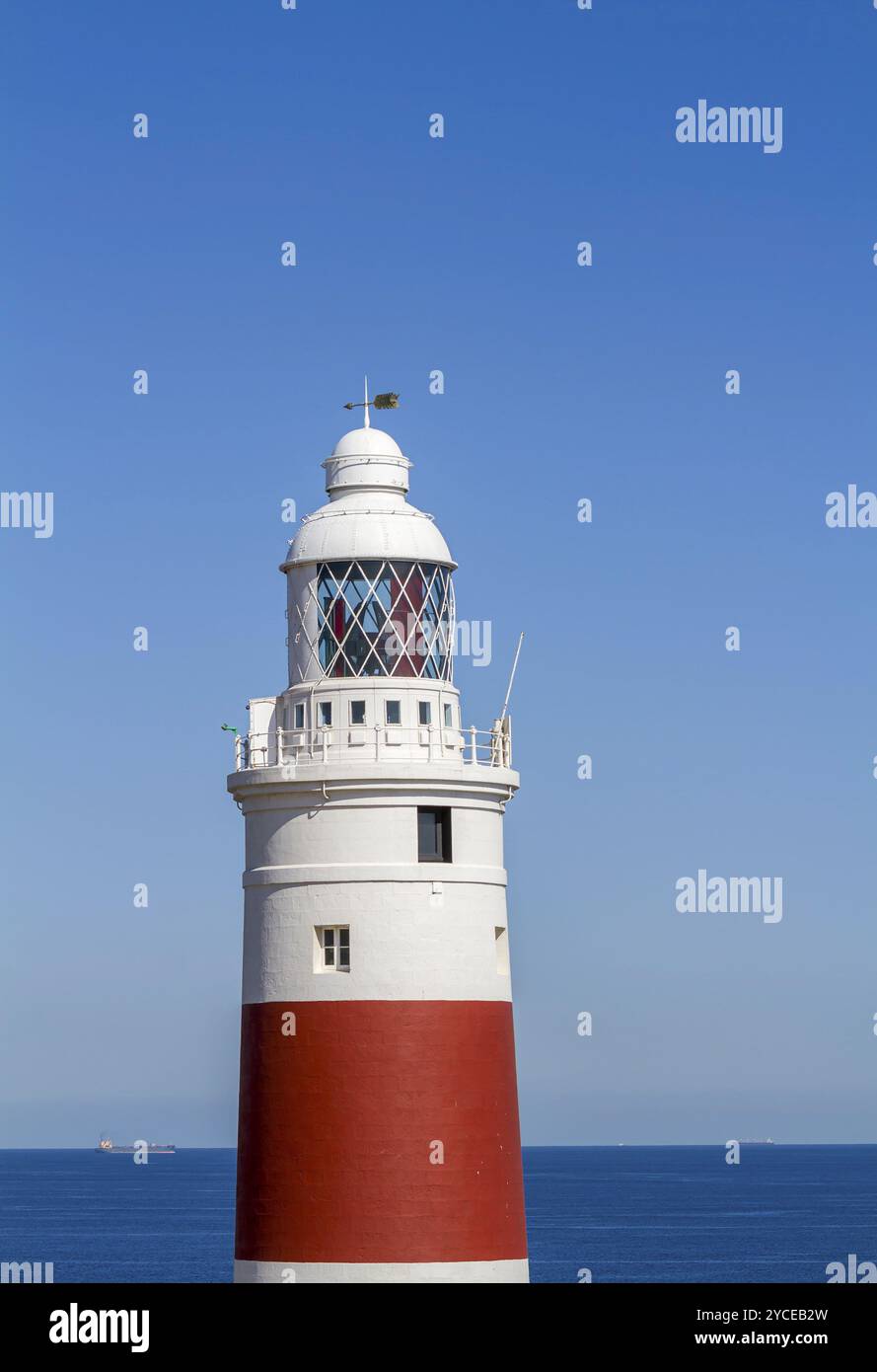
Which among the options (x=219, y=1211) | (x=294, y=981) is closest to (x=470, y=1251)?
(x=294, y=981)

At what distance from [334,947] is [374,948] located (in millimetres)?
472

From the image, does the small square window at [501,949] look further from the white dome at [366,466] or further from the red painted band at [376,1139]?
the white dome at [366,466]

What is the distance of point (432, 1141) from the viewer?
933 inches

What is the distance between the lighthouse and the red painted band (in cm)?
2

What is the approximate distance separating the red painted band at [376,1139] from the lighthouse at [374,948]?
23 mm

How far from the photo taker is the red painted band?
2348cm

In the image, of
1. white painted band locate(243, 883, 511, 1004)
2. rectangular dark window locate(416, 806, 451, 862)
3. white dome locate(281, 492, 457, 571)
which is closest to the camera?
white painted band locate(243, 883, 511, 1004)

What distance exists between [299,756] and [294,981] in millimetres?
2451

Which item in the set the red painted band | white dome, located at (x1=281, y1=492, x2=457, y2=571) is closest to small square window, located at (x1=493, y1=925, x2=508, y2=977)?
the red painted band

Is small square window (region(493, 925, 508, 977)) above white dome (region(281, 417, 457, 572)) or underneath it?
underneath

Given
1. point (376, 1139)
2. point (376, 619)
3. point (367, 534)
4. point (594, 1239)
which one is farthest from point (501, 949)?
point (594, 1239)

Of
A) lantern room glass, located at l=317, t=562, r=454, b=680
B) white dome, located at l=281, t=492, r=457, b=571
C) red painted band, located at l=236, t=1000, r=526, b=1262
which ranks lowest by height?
red painted band, located at l=236, t=1000, r=526, b=1262

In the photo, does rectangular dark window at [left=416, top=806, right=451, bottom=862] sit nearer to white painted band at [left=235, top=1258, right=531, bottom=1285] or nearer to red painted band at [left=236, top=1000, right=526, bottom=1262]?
red painted band at [left=236, top=1000, right=526, bottom=1262]

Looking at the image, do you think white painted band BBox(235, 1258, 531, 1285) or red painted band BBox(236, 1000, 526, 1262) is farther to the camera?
red painted band BBox(236, 1000, 526, 1262)
